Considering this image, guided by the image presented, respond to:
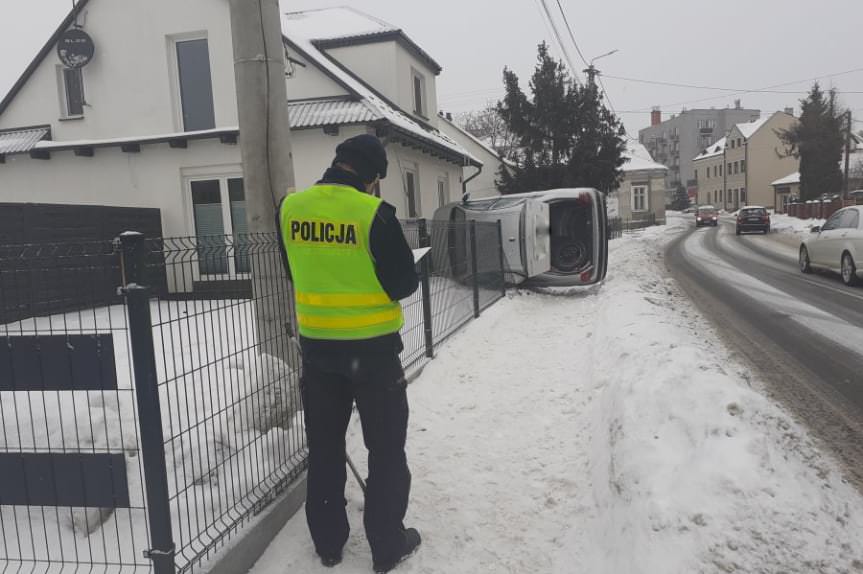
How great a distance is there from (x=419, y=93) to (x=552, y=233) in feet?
22.6

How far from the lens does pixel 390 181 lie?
43.7ft

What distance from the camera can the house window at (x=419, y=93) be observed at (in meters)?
16.8

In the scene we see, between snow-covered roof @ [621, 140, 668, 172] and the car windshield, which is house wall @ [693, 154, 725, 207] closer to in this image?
snow-covered roof @ [621, 140, 668, 172]

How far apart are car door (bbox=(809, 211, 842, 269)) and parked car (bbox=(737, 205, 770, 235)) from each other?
20313 mm

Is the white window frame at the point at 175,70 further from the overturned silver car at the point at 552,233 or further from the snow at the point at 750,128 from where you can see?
the snow at the point at 750,128

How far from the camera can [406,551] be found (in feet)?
9.96

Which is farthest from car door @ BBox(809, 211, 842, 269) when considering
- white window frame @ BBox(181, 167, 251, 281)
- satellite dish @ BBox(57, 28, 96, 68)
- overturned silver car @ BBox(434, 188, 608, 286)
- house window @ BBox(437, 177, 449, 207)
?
satellite dish @ BBox(57, 28, 96, 68)

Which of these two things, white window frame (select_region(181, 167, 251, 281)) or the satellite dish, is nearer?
white window frame (select_region(181, 167, 251, 281))

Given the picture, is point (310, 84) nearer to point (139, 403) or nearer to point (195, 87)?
point (195, 87)

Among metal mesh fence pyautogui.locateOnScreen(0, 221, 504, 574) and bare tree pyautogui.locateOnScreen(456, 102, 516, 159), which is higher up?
bare tree pyautogui.locateOnScreen(456, 102, 516, 159)

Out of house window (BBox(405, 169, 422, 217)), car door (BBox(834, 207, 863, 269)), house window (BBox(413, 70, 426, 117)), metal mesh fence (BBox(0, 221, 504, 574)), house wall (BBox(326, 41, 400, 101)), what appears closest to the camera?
metal mesh fence (BBox(0, 221, 504, 574))

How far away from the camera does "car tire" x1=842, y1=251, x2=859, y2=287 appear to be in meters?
11.8

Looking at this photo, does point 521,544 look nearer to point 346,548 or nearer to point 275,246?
point 346,548

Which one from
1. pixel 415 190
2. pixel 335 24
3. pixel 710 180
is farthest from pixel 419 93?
pixel 710 180
